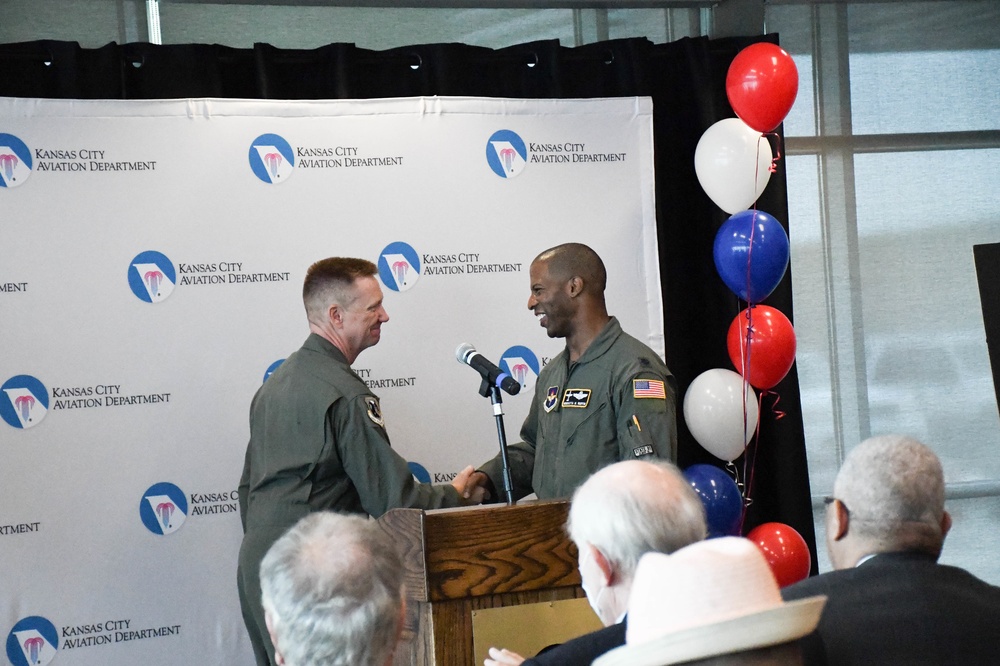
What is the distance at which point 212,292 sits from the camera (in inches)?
162

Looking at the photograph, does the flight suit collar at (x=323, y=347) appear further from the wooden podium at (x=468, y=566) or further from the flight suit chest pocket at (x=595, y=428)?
A: the wooden podium at (x=468, y=566)

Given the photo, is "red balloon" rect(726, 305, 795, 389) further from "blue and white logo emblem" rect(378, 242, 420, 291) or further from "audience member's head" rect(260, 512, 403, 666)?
"audience member's head" rect(260, 512, 403, 666)

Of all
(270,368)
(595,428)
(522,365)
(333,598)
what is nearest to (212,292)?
(270,368)

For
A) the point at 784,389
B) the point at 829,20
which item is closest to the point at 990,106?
the point at 829,20

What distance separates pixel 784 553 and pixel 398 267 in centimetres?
194

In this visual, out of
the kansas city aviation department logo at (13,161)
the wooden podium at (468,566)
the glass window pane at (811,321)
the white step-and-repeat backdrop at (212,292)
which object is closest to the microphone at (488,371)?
the wooden podium at (468,566)

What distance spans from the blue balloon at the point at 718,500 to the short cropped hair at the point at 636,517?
2216mm

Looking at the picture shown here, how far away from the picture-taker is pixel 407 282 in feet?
14.1

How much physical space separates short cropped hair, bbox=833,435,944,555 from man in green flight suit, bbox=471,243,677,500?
4.78 ft

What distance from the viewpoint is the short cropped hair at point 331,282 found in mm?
3764

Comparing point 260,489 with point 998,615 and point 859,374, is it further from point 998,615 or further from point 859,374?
point 859,374

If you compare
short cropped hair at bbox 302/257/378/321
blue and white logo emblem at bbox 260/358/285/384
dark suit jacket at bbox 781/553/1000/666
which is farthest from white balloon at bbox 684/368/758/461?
dark suit jacket at bbox 781/553/1000/666

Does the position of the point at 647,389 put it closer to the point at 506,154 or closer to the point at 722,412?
the point at 722,412

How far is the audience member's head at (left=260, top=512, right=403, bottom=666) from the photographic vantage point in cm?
143
